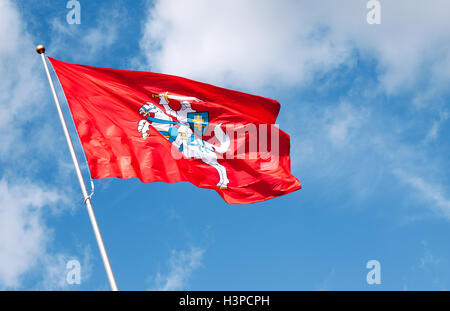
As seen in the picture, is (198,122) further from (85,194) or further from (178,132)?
(85,194)

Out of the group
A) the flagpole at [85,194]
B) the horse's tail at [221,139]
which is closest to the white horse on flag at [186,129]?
the horse's tail at [221,139]

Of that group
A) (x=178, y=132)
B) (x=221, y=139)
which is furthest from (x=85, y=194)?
(x=221, y=139)

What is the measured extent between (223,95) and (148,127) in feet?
11.6

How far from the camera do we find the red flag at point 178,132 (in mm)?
15789

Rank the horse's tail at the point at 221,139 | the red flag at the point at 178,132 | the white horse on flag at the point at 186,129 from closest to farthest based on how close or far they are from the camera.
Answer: the red flag at the point at 178,132 → the white horse on flag at the point at 186,129 → the horse's tail at the point at 221,139

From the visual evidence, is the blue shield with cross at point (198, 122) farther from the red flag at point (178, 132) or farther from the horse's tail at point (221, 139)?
the horse's tail at point (221, 139)

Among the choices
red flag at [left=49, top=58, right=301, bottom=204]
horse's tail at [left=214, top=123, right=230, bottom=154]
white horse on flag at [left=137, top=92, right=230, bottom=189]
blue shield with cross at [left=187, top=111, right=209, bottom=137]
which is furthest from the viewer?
blue shield with cross at [left=187, top=111, right=209, bottom=137]

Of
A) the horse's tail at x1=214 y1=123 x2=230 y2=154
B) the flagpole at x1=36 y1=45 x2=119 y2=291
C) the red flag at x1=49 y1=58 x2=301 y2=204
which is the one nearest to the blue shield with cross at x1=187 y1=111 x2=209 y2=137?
the red flag at x1=49 y1=58 x2=301 y2=204

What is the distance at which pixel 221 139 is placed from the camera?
18.3 meters

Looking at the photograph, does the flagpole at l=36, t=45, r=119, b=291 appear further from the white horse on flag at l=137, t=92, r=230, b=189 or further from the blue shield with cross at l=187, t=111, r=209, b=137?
the blue shield with cross at l=187, t=111, r=209, b=137

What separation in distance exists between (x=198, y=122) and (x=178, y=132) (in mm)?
1097

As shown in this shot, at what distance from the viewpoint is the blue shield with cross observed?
59.7 ft

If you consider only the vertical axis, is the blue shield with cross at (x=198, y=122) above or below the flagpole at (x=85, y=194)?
above
